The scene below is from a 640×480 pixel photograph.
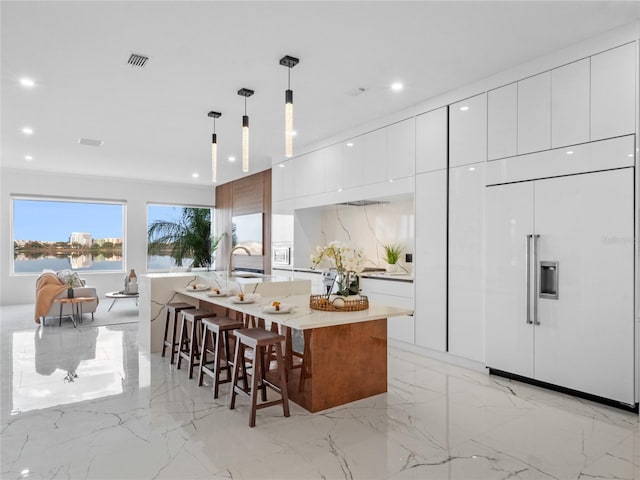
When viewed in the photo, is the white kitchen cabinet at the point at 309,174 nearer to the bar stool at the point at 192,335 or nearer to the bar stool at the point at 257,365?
the bar stool at the point at 192,335

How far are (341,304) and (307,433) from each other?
0.89 meters

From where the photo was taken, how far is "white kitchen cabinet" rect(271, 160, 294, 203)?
6715mm

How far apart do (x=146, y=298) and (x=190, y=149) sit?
9.09 ft

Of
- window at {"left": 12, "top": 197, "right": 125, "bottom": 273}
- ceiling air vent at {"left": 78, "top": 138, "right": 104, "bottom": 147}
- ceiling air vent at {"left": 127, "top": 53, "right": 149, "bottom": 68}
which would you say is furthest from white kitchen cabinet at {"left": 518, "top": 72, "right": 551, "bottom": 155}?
window at {"left": 12, "top": 197, "right": 125, "bottom": 273}

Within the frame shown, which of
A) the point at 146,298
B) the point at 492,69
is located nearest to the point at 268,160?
the point at 146,298

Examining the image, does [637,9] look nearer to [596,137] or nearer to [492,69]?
[596,137]

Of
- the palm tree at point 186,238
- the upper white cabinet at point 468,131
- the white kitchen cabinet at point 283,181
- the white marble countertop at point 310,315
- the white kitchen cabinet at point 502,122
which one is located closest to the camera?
the white marble countertop at point 310,315

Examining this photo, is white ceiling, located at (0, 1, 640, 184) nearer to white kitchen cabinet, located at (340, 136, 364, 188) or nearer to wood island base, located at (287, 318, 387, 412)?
white kitchen cabinet, located at (340, 136, 364, 188)

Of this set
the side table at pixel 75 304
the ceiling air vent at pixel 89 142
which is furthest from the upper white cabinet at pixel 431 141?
the side table at pixel 75 304

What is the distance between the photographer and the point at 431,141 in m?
4.43

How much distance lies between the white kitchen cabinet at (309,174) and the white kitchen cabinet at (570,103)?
322 cm

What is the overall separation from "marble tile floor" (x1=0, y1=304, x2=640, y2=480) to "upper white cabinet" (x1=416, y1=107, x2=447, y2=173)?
2.12 m

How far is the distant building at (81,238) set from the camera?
9.14 metres

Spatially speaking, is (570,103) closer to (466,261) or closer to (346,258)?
(466,261)
